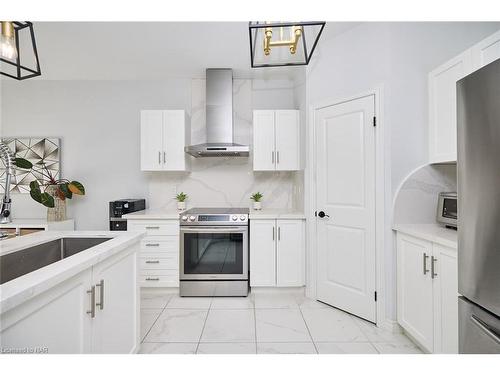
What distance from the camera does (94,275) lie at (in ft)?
3.85

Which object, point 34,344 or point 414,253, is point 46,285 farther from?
point 414,253

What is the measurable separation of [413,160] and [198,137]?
8.16 ft

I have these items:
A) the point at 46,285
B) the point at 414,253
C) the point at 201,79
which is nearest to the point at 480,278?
the point at 414,253

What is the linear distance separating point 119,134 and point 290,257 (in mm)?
2718

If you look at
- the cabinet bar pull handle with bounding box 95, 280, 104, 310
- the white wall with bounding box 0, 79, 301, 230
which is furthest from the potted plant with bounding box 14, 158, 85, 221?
the cabinet bar pull handle with bounding box 95, 280, 104, 310

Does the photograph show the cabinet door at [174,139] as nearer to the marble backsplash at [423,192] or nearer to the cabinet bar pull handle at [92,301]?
the cabinet bar pull handle at [92,301]

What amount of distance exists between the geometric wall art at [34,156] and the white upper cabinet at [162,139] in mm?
1345

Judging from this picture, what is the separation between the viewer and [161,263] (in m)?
2.75

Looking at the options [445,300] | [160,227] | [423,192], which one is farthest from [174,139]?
[445,300]

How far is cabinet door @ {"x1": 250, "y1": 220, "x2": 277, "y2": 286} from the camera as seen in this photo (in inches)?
107

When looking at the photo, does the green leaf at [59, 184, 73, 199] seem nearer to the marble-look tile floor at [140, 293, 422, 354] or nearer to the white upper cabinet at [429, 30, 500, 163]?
the marble-look tile floor at [140, 293, 422, 354]

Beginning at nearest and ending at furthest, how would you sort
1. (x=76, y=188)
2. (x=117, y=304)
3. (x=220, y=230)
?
1. (x=117, y=304)
2. (x=220, y=230)
3. (x=76, y=188)

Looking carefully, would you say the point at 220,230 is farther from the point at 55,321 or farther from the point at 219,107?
the point at 55,321

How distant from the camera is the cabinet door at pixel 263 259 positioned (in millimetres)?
2713
